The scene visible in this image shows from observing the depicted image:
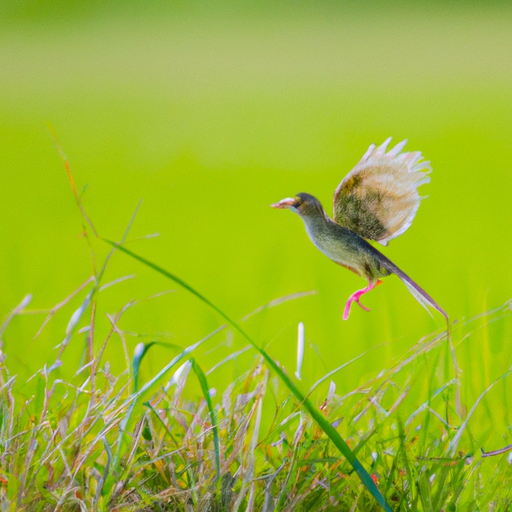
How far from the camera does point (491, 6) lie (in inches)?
48.9

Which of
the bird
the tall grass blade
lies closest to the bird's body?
the bird

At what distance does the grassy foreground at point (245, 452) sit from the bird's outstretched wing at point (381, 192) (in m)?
0.12

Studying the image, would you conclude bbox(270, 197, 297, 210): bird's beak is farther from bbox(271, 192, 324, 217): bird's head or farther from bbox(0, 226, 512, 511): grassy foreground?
bbox(0, 226, 512, 511): grassy foreground

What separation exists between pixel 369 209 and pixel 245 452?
0.27m

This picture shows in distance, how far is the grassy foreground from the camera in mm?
599

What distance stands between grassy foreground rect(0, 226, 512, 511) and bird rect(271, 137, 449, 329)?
0.31ft

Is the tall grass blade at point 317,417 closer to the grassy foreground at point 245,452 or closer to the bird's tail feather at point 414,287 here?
the grassy foreground at point 245,452

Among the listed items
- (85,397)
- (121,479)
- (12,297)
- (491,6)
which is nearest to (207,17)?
(491,6)

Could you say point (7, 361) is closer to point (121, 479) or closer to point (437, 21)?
point (121, 479)

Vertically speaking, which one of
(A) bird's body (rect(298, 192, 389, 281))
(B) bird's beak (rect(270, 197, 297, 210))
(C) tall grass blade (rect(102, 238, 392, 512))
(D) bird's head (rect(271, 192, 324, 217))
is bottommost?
(C) tall grass blade (rect(102, 238, 392, 512))

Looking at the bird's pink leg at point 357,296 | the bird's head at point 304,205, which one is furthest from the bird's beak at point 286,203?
the bird's pink leg at point 357,296

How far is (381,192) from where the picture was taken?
0.60m

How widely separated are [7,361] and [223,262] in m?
0.30

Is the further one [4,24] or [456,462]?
[4,24]
